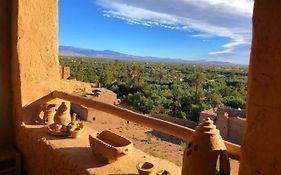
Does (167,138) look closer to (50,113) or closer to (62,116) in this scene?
(50,113)

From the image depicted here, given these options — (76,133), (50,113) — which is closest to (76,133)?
(76,133)

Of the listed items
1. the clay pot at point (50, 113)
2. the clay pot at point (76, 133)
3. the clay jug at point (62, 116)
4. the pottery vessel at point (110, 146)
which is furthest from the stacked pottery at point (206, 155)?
the clay pot at point (50, 113)

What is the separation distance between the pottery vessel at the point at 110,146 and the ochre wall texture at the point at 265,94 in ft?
4.29

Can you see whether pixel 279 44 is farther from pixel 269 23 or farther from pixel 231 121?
pixel 231 121

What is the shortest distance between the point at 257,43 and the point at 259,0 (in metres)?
0.19

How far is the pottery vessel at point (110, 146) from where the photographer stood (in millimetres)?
2602

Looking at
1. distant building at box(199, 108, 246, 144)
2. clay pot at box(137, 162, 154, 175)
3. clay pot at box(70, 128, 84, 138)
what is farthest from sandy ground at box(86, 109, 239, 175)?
clay pot at box(137, 162, 154, 175)

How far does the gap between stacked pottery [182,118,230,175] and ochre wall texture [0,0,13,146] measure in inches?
109

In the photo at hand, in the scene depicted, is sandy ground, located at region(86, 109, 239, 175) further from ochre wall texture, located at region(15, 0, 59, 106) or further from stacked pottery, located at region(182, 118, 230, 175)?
stacked pottery, located at region(182, 118, 230, 175)

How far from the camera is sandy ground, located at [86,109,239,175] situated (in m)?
12.3

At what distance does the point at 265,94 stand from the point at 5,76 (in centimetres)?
325

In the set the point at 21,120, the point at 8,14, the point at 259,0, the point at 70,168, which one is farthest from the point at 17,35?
the point at 259,0

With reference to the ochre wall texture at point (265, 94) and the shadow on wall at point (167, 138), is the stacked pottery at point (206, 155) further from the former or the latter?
the shadow on wall at point (167, 138)

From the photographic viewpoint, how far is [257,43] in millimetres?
1415
